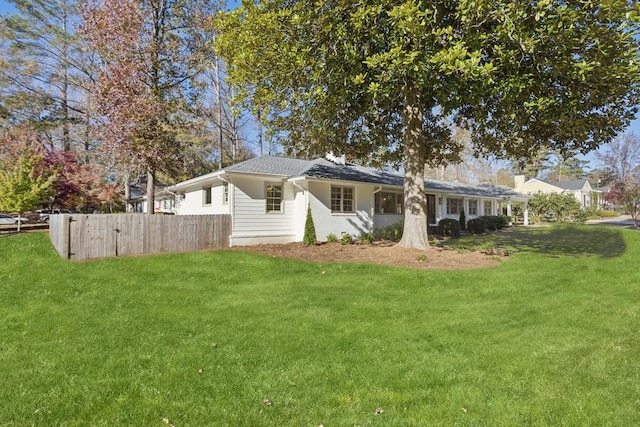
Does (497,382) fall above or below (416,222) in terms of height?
below

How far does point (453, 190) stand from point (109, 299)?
2105cm

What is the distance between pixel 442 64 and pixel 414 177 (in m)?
4.80

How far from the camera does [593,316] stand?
5.66 metres

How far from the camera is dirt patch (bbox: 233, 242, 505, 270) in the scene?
10422mm

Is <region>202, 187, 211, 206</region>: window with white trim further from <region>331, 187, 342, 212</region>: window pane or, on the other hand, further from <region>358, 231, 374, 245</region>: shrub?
<region>358, 231, 374, 245</region>: shrub

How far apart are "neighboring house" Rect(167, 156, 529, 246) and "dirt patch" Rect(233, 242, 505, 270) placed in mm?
1405

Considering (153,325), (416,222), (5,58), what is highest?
(5,58)

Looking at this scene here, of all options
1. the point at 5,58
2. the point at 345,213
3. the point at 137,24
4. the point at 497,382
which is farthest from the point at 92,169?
the point at 497,382

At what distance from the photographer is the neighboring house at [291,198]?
14930 millimetres

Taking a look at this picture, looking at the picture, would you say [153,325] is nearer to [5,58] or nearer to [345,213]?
[345,213]

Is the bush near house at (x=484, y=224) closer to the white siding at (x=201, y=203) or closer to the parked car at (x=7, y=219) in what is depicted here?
the white siding at (x=201, y=203)

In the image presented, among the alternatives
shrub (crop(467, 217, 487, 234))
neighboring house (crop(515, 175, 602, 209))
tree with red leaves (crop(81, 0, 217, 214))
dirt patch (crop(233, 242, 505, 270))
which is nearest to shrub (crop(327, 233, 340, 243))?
dirt patch (crop(233, 242, 505, 270))

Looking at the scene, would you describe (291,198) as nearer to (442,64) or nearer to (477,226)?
(442,64)

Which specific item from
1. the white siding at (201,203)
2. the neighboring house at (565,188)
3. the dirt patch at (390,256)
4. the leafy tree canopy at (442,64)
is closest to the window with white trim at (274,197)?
the white siding at (201,203)
